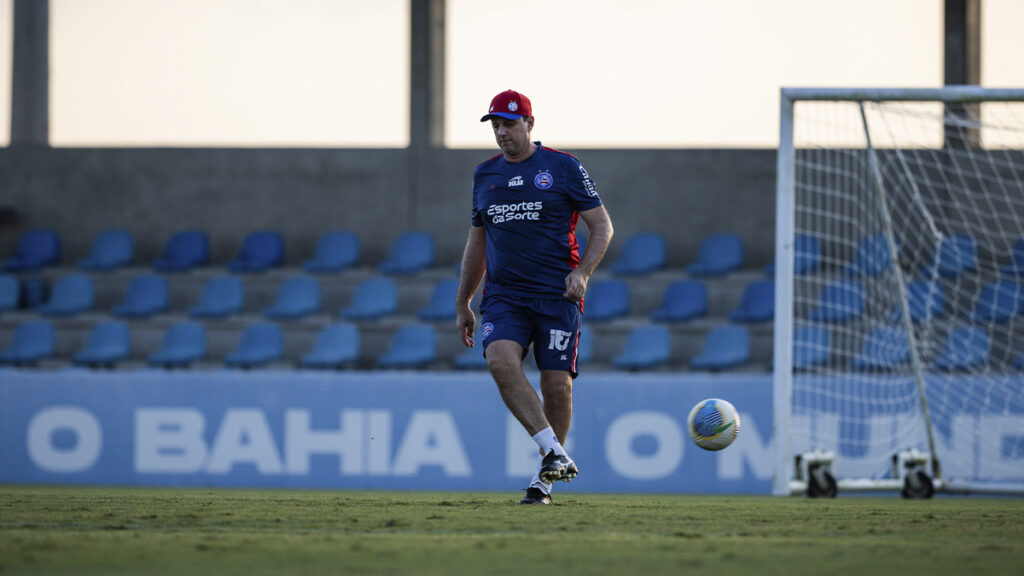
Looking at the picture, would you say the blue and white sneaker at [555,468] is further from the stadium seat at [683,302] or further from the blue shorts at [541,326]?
the stadium seat at [683,302]

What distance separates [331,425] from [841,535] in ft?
25.0

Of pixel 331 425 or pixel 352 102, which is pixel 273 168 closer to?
pixel 352 102

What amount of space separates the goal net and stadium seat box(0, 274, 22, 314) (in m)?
9.15

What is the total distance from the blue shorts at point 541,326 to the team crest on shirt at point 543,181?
0.55 meters

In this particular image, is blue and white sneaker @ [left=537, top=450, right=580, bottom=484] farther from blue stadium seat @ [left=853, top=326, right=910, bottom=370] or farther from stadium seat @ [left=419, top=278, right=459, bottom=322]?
stadium seat @ [left=419, top=278, right=459, bottom=322]

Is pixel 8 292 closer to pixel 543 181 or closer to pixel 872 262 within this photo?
pixel 872 262

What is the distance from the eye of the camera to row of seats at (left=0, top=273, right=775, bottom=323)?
14922mm

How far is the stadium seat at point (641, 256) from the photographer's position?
51.6 feet

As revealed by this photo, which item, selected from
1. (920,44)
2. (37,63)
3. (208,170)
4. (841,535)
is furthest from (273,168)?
(841,535)

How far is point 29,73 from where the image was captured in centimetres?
1741

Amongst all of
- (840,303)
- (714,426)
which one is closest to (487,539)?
(714,426)

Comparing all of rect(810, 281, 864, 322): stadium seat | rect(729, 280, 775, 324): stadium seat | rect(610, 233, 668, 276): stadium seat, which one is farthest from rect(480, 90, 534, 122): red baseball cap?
rect(610, 233, 668, 276): stadium seat

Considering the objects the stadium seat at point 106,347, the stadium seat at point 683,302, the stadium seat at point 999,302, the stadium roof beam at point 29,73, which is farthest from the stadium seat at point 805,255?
the stadium roof beam at point 29,73

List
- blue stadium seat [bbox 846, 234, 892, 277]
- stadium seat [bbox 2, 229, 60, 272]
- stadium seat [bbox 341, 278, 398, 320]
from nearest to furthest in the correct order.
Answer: blue stadium seat [bbox 846, 234, 892, 277] → stadium seat [bbox 341, 278, 398, 320] → stadium seat [bbox 2, 229, 60, 272]
